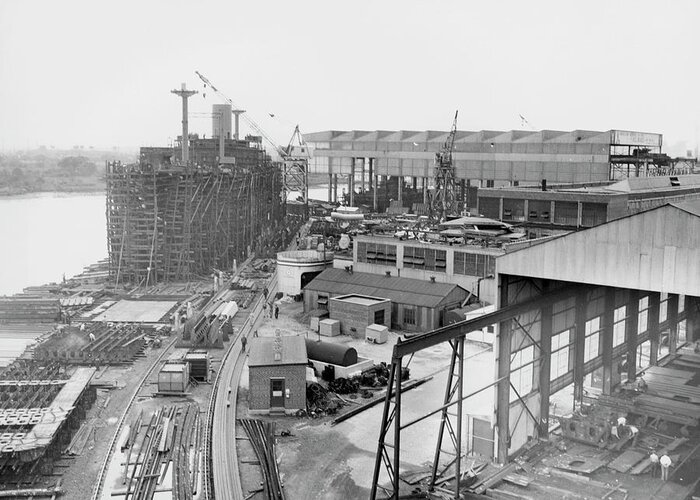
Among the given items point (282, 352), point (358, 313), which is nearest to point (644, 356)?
point (358, 313)

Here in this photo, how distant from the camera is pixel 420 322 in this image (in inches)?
1041

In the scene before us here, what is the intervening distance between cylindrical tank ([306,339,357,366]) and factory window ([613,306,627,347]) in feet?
22.4

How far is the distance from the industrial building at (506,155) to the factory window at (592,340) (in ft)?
108

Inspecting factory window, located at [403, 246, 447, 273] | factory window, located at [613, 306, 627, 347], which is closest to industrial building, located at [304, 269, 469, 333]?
factory window, located at [403, 246, 447, 273]

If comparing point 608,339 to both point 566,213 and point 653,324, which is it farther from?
point 566,213

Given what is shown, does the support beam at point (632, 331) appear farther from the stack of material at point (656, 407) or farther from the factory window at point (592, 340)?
the factory window at point (592, 340)

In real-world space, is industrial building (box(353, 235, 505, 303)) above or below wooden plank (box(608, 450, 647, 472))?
above

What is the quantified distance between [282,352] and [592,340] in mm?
7386

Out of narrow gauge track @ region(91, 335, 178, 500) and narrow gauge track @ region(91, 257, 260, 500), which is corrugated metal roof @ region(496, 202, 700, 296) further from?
narrow gauge track @ region(91, 335, 178, 500)

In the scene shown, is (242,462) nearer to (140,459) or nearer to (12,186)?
(140,459)

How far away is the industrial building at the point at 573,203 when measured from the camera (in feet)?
108

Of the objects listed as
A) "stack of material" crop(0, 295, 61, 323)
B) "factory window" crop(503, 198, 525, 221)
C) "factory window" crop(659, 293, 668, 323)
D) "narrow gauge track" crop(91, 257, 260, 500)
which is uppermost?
"factory window" crop(503, 198, 525, 221)

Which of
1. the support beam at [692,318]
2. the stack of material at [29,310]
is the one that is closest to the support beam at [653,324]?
the support beam at [692,318]

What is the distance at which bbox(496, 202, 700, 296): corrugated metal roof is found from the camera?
1213 centimetres
